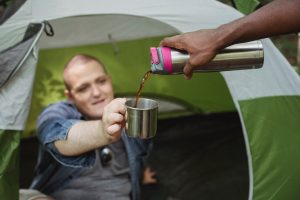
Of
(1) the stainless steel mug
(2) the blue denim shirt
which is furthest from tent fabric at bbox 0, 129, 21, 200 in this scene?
(1) the stainless steel mug

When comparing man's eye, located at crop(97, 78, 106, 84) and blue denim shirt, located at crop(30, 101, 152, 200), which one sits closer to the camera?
blue denim shirt, located at crop(30, 101, 152, 200)

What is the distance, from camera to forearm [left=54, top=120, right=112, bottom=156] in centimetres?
145

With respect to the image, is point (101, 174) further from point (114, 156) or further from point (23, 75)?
point (23, 75)

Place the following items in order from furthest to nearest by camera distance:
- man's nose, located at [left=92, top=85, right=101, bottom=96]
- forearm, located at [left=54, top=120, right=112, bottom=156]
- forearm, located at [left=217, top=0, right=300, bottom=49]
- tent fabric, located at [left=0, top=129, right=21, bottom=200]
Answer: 1. man's nose, located at [left=92, top=85, right=101, bottom=96]
2. tent fabric, located at [left=0, top=129, right=21, bottom=200]
3. forearm, located at [left=54, top=120, right=112, bottom=156]
4. forearm, located at [left=217, top=0, right=300, bottom=49]

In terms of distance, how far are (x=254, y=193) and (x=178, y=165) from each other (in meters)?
0.98

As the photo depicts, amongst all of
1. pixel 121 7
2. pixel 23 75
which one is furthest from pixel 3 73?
pixel 121 7

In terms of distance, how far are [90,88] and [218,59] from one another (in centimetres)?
84

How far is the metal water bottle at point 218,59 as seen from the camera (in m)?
1.21

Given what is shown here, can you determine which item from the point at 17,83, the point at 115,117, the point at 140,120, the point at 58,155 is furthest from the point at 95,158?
the point at 140,120

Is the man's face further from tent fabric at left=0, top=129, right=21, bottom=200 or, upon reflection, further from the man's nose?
tent fabric at left=0, top=129, right=21, bottom=200

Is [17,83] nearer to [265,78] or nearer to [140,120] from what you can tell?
[140,120]

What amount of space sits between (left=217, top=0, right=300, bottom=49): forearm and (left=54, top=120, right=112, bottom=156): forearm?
490 mm

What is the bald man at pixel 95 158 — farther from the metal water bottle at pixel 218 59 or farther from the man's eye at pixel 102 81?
the metal water bottle at pixel 218 59

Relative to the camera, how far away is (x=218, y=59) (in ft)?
4.01
